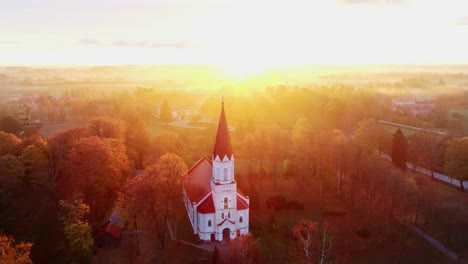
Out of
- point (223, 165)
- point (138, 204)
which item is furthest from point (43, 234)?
point (223, 165)

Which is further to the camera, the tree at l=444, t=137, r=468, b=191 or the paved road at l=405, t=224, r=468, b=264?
the tree at l=444, t=137, r=468, b=191

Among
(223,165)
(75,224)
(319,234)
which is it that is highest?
(223,165)

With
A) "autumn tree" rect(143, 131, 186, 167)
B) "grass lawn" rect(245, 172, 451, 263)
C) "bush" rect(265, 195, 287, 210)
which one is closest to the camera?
"grass lawn" rect(245, 172, 451, 263)

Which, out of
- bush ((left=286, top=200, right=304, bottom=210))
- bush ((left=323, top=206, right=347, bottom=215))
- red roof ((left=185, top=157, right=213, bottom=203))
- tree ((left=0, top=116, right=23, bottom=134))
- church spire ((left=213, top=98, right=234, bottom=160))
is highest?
church spire ((left=213, top=98, right=234, bottom=160))

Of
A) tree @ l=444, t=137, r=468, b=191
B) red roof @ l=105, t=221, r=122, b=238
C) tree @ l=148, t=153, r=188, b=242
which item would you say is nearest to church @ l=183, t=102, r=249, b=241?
tree @ l=148, t=153, r=188, b=242

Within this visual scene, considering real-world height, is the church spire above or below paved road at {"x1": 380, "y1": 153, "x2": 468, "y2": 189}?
above

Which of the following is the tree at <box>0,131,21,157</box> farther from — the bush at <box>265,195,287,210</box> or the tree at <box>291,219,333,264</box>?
the tree at <box>291,219,333,264</box>

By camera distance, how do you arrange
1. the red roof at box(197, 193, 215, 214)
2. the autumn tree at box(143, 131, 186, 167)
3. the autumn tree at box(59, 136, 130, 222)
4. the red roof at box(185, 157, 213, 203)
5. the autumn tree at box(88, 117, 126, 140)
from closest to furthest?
the red roof at box(197, 193, 215, 214), the red roof at box(185, 157, 213, 203), the autumn tree at box(59, 136, 130, 222), the autumn tree at box(143, 131, 186, 167), the autumn tree at box(88, 117, 126, 140)

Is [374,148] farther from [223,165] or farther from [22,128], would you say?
[22,128]
